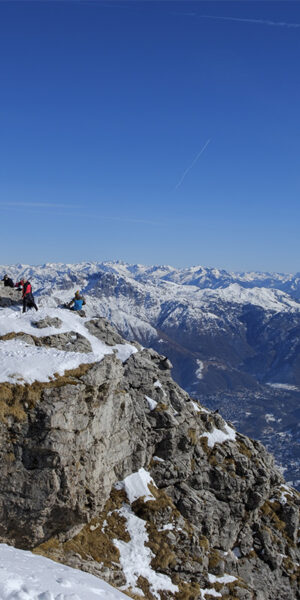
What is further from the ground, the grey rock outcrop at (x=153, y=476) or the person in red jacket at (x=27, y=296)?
the person in red jacket at (x=27, y=296)

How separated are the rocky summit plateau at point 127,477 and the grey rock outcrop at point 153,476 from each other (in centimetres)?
12

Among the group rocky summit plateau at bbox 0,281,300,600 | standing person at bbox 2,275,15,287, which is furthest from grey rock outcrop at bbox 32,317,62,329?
standing person at bbox 2,275,15,287

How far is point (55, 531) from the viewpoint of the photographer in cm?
3653

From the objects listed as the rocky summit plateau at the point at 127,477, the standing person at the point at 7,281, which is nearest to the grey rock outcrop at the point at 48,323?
the rocky summit plateau at the point at 127,477

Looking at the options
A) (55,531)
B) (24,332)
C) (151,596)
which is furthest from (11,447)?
(151,596)

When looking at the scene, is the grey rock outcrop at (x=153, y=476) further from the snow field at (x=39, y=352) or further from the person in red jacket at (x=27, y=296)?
the person in red jacket at (x=27, y=296)

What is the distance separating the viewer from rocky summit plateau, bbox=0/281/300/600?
34.8 meters

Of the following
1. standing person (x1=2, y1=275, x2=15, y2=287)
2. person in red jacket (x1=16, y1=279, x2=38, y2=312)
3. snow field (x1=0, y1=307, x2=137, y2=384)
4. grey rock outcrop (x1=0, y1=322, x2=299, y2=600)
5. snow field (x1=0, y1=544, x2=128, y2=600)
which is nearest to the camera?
snow field (x1=0, y1=544, x2=128, y2=600)

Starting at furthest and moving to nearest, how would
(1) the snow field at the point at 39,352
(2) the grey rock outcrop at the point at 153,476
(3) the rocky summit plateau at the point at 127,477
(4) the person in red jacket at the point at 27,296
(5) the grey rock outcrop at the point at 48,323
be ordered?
(4) the person in red jacket at the point at 27,296
(5) the grey rock outcrop at the point at 48,323
(1) the snow field at the point at 39,352
(3) the rocky summit plateau at the point at 127,477
(2) the grey rock outcrop at the point at 153,476

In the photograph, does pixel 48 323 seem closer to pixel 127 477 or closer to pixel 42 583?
pixel 127 477

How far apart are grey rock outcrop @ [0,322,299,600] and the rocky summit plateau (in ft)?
0.40

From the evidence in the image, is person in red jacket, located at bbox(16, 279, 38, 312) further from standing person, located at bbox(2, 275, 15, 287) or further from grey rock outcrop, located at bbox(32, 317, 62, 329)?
standing person, located at bbox(2, 275, 15, 287)

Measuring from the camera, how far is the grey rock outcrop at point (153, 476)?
113 feet

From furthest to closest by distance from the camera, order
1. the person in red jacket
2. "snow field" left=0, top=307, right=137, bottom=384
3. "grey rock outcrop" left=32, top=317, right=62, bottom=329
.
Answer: the person in red jacket < "grey rock outcrop" left=32, top=317, right=62, bottom=329 < "snow field" left=0, top=307, right=137, bottom=384
